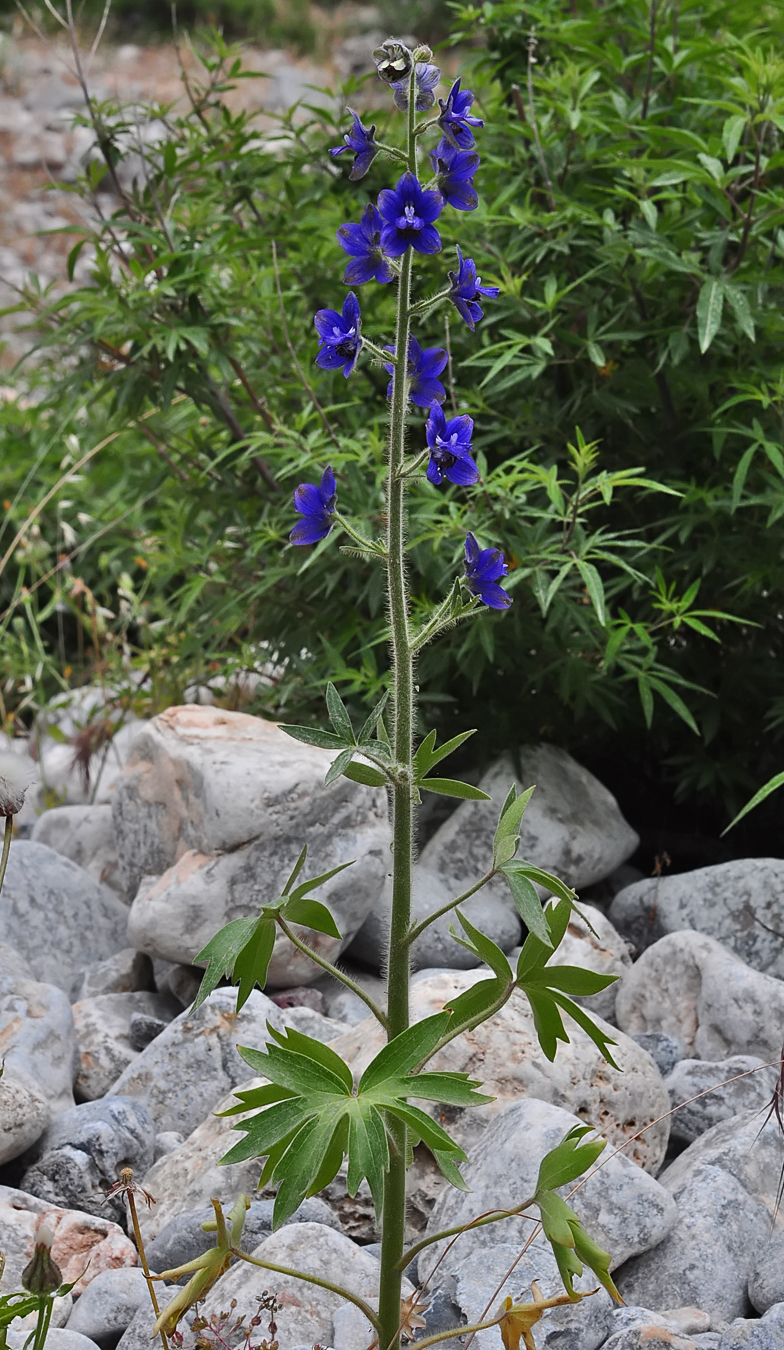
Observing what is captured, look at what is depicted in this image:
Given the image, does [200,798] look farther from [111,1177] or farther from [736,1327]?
[736,1327]

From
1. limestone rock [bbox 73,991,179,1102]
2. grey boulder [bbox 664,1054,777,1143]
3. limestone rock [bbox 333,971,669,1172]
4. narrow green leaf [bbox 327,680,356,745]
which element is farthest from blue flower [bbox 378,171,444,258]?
limestone rock [bbox 73,991,179,1102]

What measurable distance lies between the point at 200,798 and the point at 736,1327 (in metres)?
1.62

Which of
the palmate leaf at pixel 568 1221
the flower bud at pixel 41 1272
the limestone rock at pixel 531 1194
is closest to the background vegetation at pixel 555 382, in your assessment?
the limestone rock at pixel 531 1194

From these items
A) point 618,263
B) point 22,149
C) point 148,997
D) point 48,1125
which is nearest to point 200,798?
point 148,997

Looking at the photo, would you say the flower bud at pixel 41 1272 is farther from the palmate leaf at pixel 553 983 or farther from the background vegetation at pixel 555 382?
the background vegetation at pixel 555 382

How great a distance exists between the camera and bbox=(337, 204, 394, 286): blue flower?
1.29 m

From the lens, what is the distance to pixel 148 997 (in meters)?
2.78

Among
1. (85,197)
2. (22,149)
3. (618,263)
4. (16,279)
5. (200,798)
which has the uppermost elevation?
(22,149)

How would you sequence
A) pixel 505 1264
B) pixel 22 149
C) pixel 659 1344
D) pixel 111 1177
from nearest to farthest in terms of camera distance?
pixel 659 1344, pixel 505 1264, pixel 111 1177, pixel 22 149

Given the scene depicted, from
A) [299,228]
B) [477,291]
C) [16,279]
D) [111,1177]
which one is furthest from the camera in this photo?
[16,279]

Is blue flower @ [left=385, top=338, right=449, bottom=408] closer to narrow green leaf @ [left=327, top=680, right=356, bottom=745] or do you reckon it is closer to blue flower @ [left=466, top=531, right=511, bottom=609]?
blue flower @ [left=466, top=531, right=511, bottom=609]

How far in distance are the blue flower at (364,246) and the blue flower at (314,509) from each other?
0.70ft

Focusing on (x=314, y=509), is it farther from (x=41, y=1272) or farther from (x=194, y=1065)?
(x=194, y=1065)

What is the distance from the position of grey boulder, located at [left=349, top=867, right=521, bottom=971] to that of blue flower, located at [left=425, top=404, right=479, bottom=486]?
1.60m
